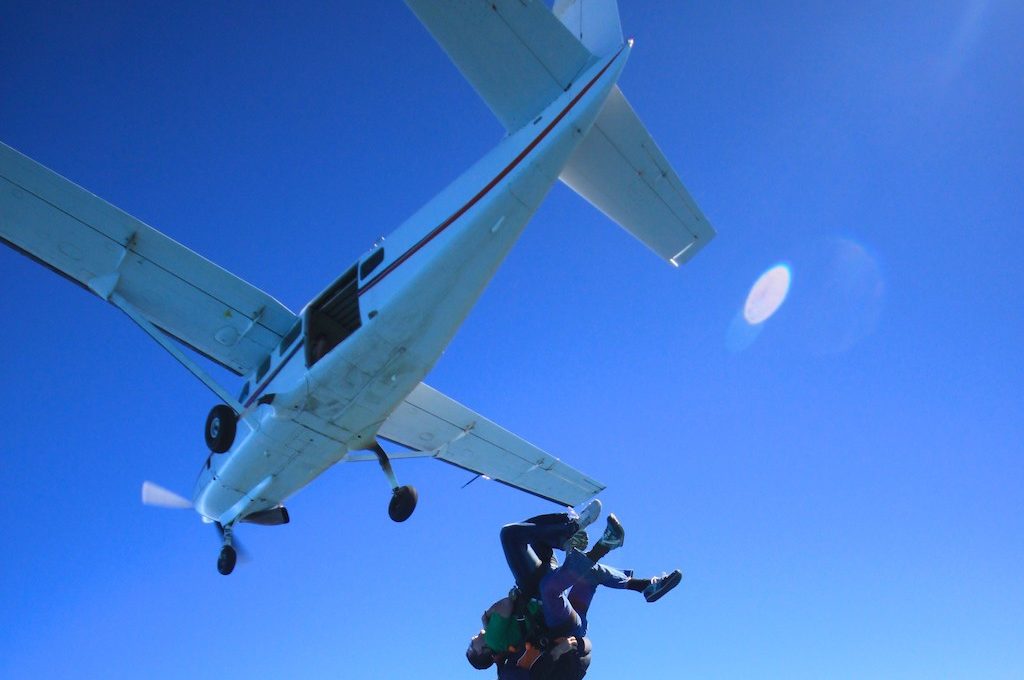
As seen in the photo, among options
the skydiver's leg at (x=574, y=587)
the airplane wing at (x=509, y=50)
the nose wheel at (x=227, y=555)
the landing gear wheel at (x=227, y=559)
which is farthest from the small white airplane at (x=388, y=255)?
the skydiver's leg at (x=574, y=587)

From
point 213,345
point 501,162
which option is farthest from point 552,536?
point 213,345

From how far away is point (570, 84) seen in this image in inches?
287

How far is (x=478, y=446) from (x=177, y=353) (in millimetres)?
5178

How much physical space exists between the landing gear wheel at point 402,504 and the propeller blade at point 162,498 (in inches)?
139

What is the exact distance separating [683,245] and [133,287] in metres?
6.91

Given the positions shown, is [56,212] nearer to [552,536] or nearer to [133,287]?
[133,287]

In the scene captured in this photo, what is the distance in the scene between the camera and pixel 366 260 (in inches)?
310

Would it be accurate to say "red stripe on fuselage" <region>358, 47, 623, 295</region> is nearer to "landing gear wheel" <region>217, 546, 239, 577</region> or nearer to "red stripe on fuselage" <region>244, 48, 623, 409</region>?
"red stripe on fuselage" <region>244, 48, 623, 409</region>

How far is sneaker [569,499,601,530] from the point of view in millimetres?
A: 3674

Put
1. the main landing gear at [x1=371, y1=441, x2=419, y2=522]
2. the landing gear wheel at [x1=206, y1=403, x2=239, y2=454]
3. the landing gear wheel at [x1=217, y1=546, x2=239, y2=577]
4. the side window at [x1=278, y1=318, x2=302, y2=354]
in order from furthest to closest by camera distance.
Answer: the landing gear wheel at [x1=217, y1=546, x2=239, y2=577], the main landing gear at [x1=371, y1=441, x2=419, y2=522], the side window at [x1=278, y1=318, x2=302, y2=354], the landing gear wheel at [x1=206, y1=403, x2=239, y2=454]

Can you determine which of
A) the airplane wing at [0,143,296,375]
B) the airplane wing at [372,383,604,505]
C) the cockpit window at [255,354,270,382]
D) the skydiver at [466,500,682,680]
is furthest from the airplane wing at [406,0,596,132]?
the skydiver at [466,500,682,680]

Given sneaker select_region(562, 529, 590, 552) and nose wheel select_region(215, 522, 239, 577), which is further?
nose wheel select_region(215, 522, 239, 577)

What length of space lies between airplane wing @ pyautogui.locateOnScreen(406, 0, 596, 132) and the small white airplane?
1 cm

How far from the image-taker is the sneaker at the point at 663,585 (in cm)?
383
